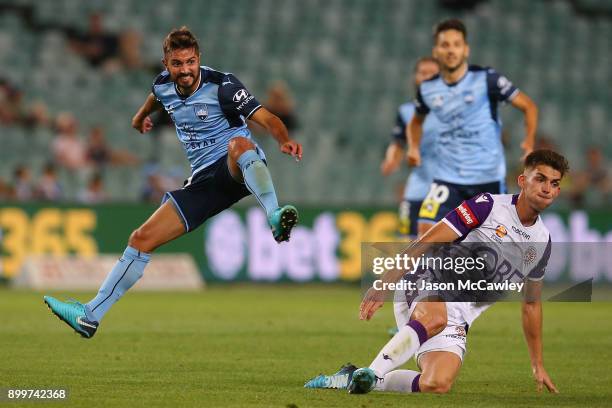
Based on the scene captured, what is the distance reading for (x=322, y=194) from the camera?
20.2 m

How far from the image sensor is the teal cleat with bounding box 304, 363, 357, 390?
7.02 m

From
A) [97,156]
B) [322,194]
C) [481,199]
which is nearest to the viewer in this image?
[481,199]

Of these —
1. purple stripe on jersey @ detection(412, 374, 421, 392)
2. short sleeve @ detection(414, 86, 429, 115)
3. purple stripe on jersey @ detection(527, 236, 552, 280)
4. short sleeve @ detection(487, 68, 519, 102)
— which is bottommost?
purple stripe on jersey @ detection(412, 374, 421, 392)

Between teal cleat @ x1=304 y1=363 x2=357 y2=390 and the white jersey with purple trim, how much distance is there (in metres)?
1.00

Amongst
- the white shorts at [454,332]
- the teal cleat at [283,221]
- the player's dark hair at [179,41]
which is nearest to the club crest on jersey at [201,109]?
the player's dark hair at [179,41]

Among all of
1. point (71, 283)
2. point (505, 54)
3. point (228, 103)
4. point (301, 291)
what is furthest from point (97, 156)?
point (228, 103)

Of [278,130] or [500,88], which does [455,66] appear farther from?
[278,130]

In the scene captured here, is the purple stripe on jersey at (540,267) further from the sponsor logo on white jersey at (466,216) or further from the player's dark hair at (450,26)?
the player's dark hair at (450,26)

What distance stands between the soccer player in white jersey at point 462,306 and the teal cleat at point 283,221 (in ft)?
2.72

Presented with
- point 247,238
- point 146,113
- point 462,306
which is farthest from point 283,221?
point 247,238

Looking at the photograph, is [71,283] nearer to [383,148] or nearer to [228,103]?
[383,148]

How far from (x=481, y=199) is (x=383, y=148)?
14188 millimetres

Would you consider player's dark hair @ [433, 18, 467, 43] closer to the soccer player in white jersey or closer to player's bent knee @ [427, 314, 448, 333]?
the soccer player in white jersey

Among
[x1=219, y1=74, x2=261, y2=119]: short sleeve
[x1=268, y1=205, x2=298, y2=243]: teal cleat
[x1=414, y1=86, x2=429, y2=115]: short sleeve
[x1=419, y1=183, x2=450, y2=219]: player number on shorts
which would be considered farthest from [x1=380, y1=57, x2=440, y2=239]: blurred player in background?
[x1=268, y1=205, x2=298, y2=243]: teal cleat
